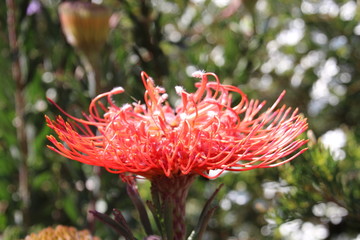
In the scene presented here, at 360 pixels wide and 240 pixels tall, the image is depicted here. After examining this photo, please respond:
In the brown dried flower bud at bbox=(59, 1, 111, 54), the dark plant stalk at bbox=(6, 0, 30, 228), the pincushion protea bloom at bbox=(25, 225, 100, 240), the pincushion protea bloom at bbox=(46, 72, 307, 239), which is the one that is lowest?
the dark plant stalk at bbox=(6, 0, 30, 228)

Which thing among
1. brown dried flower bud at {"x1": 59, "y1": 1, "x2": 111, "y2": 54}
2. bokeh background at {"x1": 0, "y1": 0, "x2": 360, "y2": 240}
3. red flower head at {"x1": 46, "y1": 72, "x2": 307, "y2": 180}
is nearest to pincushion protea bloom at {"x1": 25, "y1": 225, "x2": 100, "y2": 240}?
red flower head at {"x1": 46, "y1": 72, "x2": 307, "y2": 180}

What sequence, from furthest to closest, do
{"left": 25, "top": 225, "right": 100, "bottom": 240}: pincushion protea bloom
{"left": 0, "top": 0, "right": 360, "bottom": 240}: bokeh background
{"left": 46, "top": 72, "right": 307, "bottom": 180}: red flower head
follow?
{"left": 0, "top": 0, "right": 360, "bottom": 240}: bokeh background < {"left": 25, "top": 225, "right": 100, "bottom": 240}: pincushion protea bloom < {"left": 46, "top": 72, "right": 307, "bottom": 180}: red flower head

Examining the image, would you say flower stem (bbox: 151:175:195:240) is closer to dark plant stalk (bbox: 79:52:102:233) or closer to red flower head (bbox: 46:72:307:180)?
red flower head (bbox: 46:72:307:180)

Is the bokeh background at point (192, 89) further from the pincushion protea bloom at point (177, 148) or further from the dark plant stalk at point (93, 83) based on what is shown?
the pincushion protea bloom at point (177, 148)

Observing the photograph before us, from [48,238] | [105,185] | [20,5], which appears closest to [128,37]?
[20,5]

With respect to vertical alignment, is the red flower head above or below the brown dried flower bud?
above

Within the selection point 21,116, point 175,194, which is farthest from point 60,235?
point 21,116

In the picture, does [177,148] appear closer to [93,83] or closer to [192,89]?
[93,83]

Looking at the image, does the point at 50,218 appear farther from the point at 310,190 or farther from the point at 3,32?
the point at 310,190
